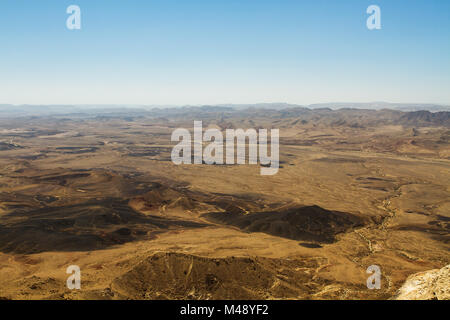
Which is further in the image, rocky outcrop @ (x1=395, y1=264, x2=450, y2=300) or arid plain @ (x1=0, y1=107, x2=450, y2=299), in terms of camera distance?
arid plain @ (x1=0, y1=107, x2=450, y2=299)

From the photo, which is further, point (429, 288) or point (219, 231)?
point (219, 231)

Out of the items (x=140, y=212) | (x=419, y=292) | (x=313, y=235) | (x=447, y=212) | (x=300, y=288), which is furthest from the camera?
(x=447, y=212)

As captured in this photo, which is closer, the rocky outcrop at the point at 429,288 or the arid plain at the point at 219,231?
the rocky outcrop at the point at 429,288

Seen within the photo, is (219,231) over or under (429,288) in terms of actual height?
under

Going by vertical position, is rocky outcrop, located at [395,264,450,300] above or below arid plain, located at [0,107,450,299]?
above

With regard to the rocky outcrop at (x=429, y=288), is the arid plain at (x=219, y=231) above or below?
below
